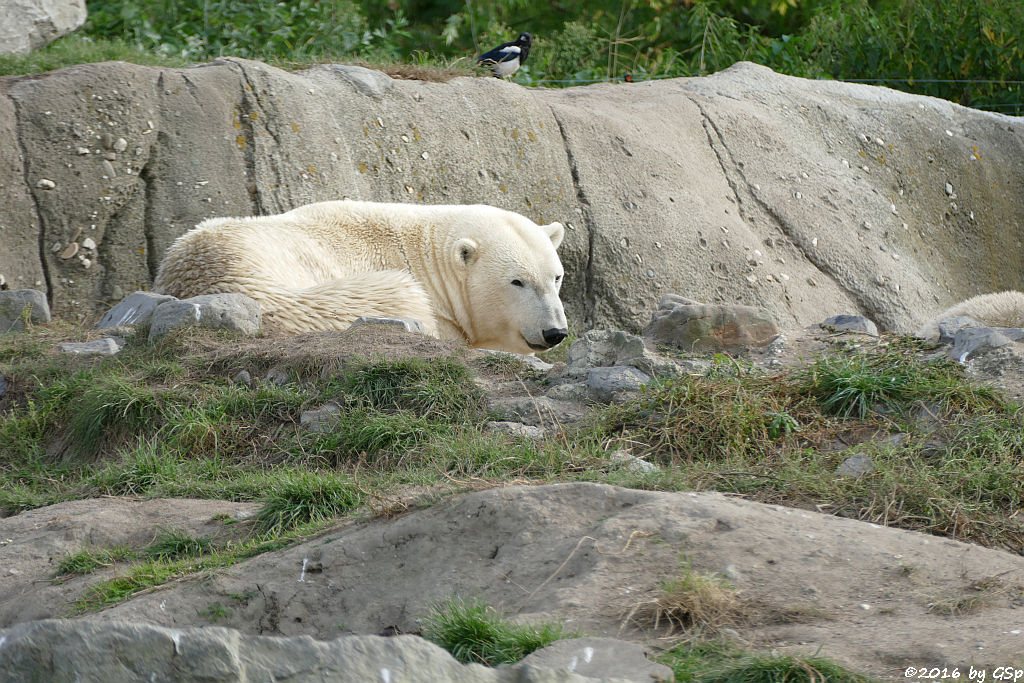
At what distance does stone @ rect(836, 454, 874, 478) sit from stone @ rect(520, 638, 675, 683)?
57.3 inches

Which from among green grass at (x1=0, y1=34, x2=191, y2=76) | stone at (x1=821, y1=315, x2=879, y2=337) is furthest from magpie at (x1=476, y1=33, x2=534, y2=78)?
stone at (x1=821, y1=315, x2=879, y2=337)

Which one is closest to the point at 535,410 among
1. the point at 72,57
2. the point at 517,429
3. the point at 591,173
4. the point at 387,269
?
the point at 517,429

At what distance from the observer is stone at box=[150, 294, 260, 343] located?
539cm

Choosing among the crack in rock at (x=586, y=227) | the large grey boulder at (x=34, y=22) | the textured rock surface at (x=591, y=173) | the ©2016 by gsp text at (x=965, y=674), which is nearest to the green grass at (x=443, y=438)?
the ©2016 by gsp text at (x=965, y=674)

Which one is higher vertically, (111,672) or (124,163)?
(111,672)

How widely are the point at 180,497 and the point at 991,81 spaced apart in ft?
37.3

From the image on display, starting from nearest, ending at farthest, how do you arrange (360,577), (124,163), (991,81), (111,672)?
(111,672) → (360,577) → (124,163) → (991,81)

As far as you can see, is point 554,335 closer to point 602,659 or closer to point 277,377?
point 277,377

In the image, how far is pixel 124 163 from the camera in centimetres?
745

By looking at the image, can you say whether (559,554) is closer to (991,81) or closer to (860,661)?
(860,661)

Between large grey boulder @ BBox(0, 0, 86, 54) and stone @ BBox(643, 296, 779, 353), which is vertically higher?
large grey boulder @ BBox(0, 0, 86, 54)

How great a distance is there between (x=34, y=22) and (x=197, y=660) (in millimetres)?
8020

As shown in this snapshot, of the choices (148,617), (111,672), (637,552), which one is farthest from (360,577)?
(111,672)

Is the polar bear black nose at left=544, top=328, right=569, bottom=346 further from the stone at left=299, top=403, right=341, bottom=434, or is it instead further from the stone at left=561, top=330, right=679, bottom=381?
the stone at left=299, top=403, right=341, bottom=434
